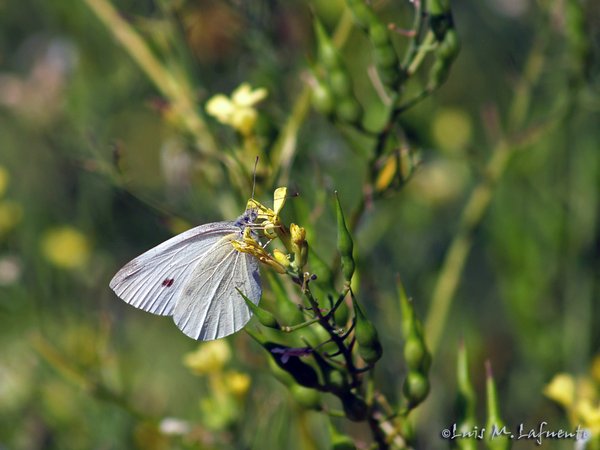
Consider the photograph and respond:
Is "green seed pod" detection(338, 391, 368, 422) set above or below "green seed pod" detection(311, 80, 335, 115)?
below

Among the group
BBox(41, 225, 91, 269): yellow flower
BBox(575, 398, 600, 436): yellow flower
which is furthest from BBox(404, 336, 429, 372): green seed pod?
BBox(41, 225, 91, 269): yellow flower

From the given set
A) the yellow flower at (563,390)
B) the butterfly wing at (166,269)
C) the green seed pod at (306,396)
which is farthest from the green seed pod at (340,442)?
the yellow flower at (563,390)

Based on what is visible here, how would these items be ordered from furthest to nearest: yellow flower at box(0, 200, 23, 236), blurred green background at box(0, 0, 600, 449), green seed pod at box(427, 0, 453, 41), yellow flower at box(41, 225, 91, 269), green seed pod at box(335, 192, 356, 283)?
1. yellow flower at box(41, 225, 91, 269)
2. yellow flower at box(0, 200, 23, 236)
3. blurred green background at box(0, 0, 600, 449)
4. green seed pod at box(427, 0, 453, 41)
5. green seed pod at box(335, 192, 356, 283)

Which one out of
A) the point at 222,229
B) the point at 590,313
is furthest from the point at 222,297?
the point at 590,313

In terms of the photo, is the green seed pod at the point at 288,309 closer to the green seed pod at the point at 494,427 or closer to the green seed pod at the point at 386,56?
the green seed pod at the point at 494,427

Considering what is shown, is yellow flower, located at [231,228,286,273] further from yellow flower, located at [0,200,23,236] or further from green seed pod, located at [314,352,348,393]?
yellow flower, located at [0,200,23,236]

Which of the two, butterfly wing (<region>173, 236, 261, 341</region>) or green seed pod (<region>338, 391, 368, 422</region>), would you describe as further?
butterfly wing (<region>173, 236, 261, 341</region>)

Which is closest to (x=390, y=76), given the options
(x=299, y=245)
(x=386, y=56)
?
(x=386, y=56)
